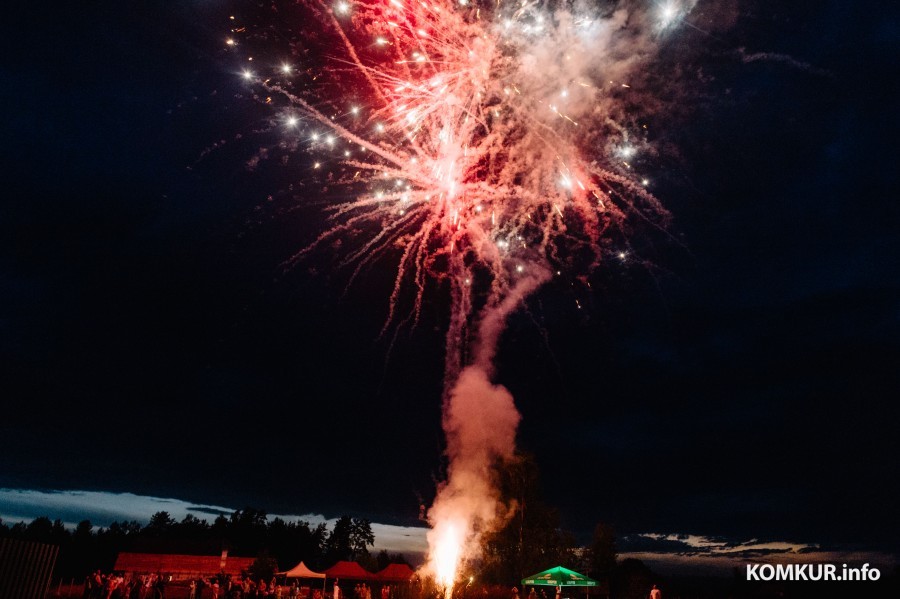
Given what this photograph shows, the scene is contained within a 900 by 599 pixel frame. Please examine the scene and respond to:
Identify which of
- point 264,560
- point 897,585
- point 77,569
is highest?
point 897,585

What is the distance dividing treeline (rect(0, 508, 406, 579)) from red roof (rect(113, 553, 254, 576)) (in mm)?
923

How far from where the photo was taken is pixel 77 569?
51.9 m

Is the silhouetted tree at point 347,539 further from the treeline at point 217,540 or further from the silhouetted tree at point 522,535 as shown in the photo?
the silhouetted tree at point 522,535

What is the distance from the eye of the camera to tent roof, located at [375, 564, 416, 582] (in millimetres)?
35250

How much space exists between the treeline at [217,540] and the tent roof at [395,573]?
248 inches

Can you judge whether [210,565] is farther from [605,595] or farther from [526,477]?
[605,595]

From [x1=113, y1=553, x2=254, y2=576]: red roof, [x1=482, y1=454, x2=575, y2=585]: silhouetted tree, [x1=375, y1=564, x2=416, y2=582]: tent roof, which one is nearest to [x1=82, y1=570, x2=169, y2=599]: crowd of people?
[x1=375, y1=564, x2=416, y2=582]: tent roof

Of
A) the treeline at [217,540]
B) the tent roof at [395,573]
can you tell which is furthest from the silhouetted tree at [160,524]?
the tent roof at [395,573]

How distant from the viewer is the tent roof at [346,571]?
2989 centimetres

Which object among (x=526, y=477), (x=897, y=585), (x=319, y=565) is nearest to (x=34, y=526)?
(x=319, y=565)

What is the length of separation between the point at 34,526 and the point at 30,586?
262 feet

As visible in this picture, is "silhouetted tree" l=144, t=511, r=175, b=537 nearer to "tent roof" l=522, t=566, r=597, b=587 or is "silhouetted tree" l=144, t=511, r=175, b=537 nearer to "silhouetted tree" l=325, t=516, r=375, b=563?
"silhouetted tree" l=325, t=516, r=375, b=563

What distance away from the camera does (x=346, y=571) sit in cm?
3023

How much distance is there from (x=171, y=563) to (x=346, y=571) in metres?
19.7
